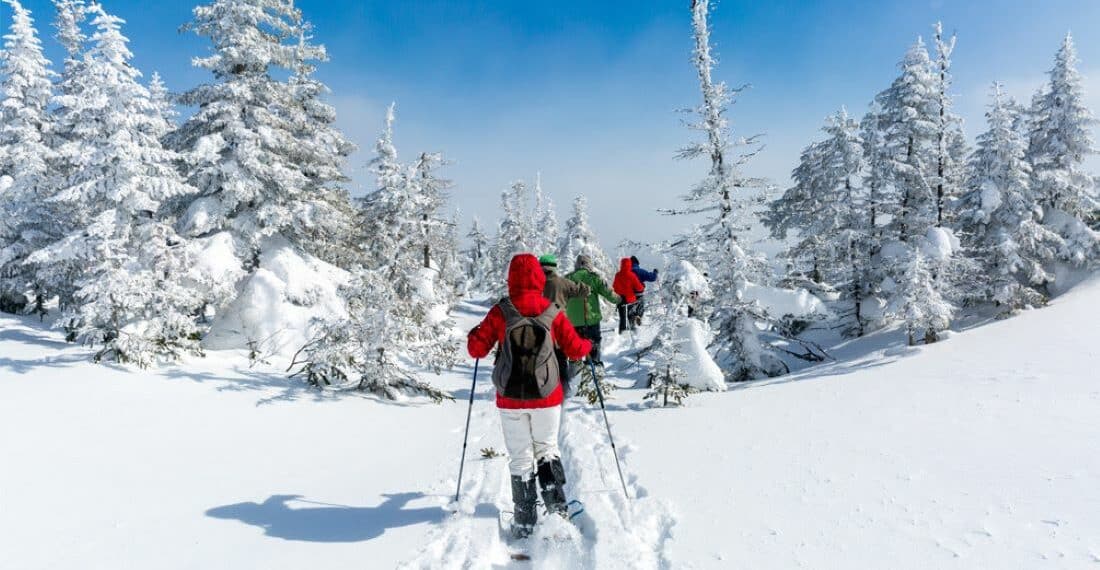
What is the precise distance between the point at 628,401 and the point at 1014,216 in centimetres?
1900

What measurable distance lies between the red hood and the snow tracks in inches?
82.1

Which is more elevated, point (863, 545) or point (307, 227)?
point (307, 227)

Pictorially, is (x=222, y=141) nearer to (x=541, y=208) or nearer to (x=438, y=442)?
(x=438, y=442)

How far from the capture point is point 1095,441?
16.5 ft

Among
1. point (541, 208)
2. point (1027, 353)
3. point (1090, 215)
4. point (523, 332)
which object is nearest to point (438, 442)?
point (523, 332)

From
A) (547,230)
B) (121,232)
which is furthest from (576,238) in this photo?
(121,232)

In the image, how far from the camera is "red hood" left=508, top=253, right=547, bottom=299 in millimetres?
4402

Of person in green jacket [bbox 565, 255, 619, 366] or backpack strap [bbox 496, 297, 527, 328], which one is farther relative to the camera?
person in green jacket [bbox 565, 255, 619, 366]

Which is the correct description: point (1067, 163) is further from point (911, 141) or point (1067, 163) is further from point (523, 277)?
point (523, 277)

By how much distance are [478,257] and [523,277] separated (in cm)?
7247

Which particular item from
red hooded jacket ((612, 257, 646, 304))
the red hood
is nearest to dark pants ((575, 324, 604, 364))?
red hooded jacket ((612, 257, 646, 304))

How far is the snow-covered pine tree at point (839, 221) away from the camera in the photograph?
23.3m

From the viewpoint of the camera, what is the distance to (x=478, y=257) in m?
A: 76.0

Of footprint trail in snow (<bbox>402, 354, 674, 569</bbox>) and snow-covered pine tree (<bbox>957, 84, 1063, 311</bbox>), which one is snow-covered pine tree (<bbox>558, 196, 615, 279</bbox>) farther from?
footprint trail in snow (<bbox>402, 354, 674, 569</bbox>)
